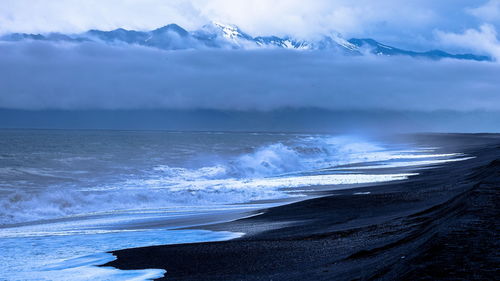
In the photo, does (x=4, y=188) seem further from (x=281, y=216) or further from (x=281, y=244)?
(x=281, y=244)

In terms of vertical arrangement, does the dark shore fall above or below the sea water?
below

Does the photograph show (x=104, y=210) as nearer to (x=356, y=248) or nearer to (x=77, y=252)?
(x=77, y=252)

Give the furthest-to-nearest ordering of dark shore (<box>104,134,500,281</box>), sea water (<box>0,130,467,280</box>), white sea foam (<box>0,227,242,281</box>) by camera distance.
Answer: sea water (<box>0,130,467,280</box>), white sea foam (<box>0,227,242,281</box>), dark shore (<box>104,134,500,281</box>)

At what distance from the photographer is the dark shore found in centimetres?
552

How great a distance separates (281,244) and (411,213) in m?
3.10

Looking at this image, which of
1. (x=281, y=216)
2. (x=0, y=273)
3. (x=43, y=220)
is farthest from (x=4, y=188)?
(x=0, y=273)

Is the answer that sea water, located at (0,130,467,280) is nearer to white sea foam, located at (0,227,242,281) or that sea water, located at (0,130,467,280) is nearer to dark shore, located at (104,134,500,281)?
white sea foam, located at (0,227,242,281)

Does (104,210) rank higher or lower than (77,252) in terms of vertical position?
higher

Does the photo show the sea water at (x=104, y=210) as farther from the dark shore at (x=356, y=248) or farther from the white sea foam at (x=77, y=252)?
the dark shore at (x=356, y=248)

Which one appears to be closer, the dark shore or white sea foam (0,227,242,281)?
the dark shore

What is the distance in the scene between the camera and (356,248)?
816cm

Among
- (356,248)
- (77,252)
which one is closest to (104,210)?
(77,252)

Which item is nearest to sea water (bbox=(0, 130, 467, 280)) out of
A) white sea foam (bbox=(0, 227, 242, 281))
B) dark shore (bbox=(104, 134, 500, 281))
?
white sea foam (bbox=(0, 227, 242, 281))

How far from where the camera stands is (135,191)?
21031mm
